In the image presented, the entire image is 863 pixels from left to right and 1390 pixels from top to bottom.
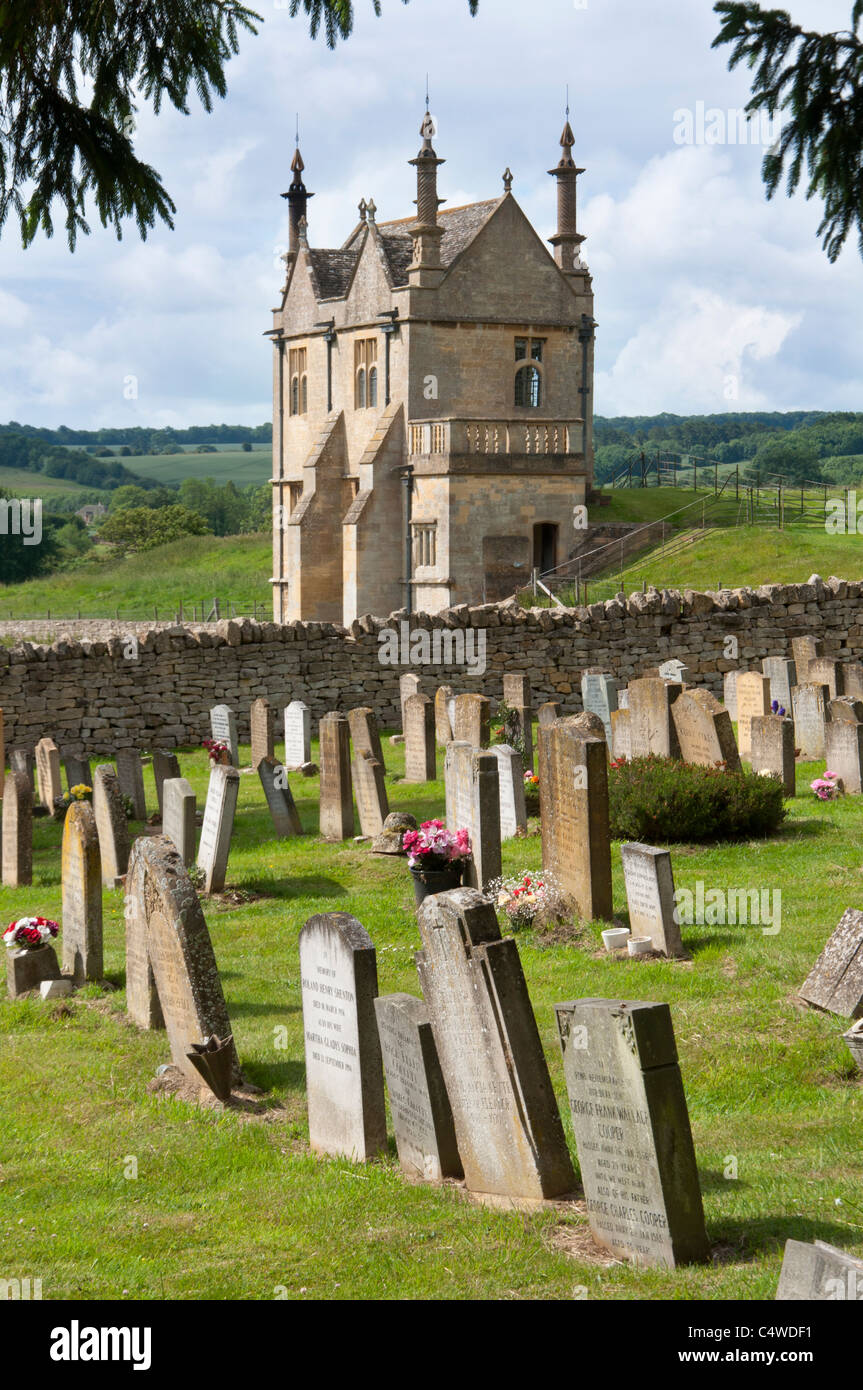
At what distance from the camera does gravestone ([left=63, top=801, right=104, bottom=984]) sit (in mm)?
10109

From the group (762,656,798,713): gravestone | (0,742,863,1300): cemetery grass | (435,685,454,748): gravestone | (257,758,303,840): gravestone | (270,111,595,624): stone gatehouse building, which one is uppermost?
(270,111,595,624): stone gatehouse building

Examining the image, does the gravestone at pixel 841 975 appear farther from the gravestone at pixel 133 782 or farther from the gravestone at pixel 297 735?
the gravestone at pixel 297 735

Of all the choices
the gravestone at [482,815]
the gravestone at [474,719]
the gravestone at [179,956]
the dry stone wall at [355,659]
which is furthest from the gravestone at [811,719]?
the gravestone at [179,956]

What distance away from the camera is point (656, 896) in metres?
9.80

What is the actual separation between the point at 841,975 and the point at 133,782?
10660 mm

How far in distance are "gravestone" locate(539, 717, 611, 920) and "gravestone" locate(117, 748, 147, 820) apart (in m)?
7.29

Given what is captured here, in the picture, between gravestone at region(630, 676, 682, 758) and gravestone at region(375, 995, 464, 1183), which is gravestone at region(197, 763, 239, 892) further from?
gravestone at region(375, 995, 464, 1183)

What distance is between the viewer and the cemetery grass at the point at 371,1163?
5.47 metres

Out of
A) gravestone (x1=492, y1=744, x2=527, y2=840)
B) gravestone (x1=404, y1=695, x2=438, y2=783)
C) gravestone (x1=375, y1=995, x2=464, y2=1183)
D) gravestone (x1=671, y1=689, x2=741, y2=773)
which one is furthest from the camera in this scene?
gravestone (x1=404, y1=695, x2=438, y2=783)

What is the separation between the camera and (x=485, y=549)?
40.6m

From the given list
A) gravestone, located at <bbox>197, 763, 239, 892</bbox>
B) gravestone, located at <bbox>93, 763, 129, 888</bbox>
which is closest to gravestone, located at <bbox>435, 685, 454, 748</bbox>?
gravestone, located at <bbox>93, 763, 129, 888</bbox>

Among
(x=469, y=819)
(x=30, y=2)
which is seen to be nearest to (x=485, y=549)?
(x=469, y=819)

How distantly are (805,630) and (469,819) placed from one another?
1733cm

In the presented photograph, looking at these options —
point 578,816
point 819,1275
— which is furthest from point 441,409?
point 819,1275
